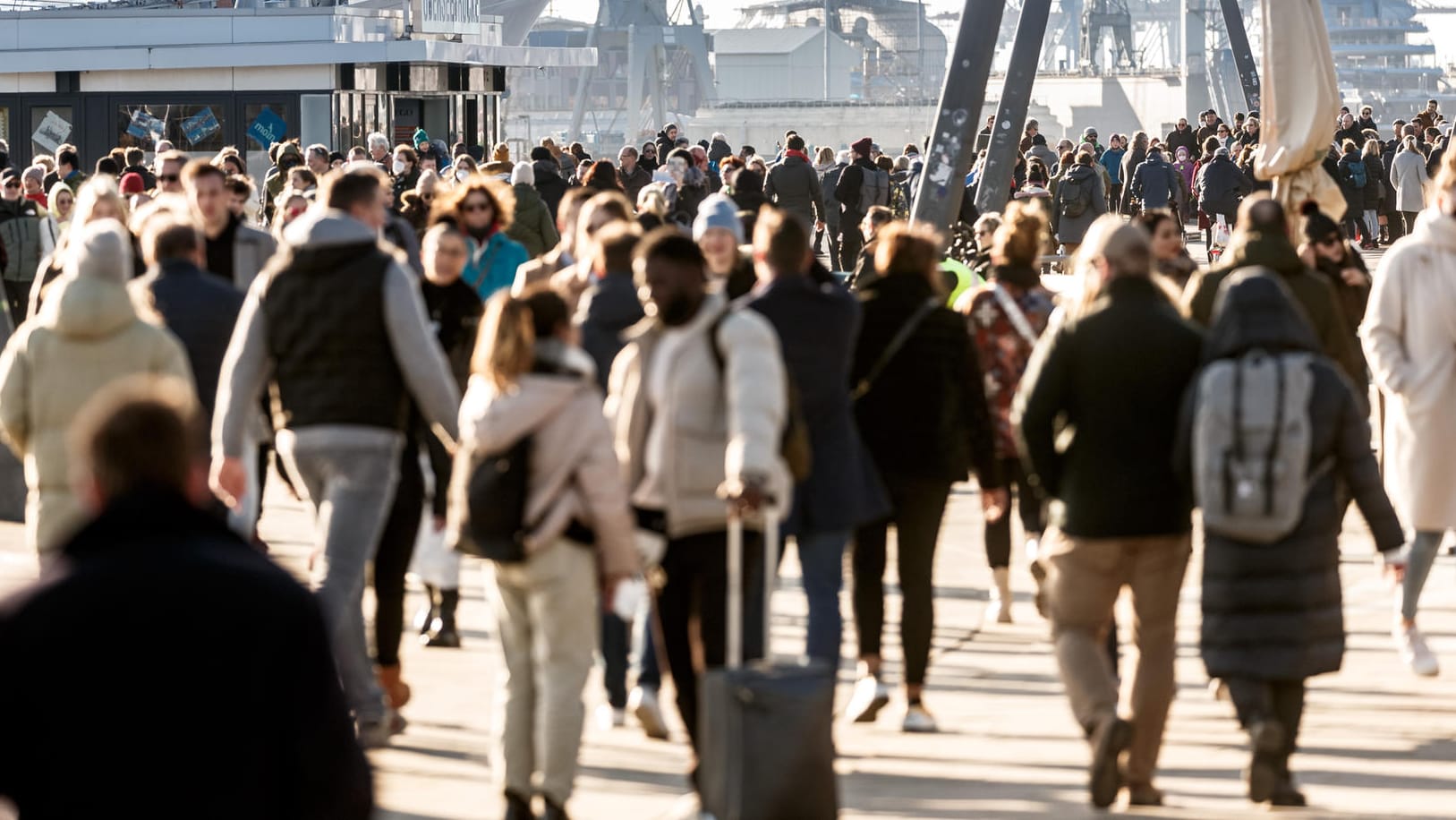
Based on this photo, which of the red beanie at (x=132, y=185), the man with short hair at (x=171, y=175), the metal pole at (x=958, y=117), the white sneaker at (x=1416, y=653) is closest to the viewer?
the white sneaker at (x=1416, y=653)

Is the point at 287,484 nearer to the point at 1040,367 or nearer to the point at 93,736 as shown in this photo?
the point at 1040,367

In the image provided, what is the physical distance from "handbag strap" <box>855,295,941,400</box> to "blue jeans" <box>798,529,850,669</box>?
58 cm

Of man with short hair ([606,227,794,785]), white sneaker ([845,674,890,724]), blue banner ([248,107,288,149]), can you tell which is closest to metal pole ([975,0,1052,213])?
white sneaker ([845,674,890,724])

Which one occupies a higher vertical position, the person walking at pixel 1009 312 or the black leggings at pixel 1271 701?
the person walking at pixel 1009 312

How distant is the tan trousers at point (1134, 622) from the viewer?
257 inches

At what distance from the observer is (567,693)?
19.6 feet

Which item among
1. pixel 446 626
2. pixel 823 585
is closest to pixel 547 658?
pixel 823 585

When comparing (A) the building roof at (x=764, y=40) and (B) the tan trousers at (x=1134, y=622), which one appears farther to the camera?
(A) the building roof at (x=764, y=40)

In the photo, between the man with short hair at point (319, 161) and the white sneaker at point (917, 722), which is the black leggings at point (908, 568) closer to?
the white sneaker at point (917, 722)

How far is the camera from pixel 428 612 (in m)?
9.32

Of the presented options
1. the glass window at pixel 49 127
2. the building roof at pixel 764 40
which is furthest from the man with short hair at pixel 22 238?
the building roof at pixel 764 40

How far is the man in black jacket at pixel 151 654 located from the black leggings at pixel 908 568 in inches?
171

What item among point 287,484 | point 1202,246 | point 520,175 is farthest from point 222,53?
point 287,484

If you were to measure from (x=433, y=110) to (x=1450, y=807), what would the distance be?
31.6 meters
